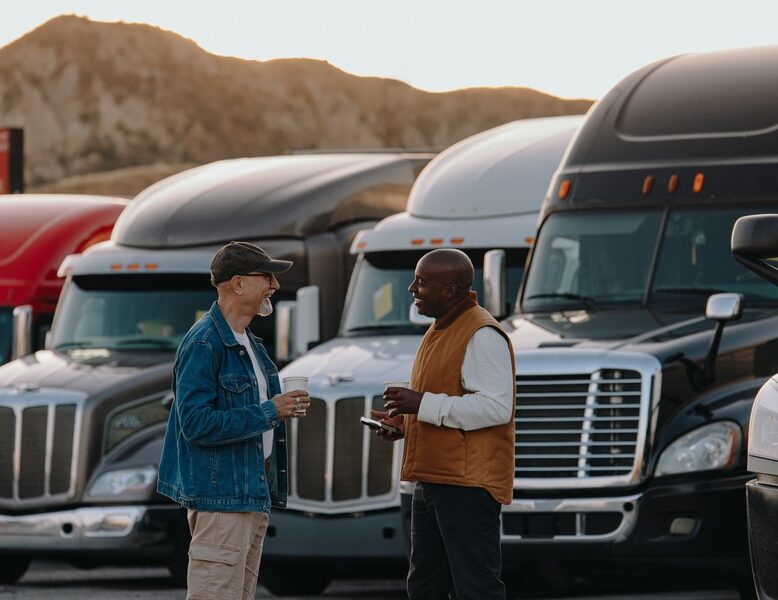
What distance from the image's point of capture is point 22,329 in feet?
52.5

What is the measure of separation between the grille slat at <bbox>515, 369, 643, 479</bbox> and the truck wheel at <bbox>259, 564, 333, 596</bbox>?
10.3 ft

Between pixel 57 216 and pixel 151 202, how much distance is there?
167 centimetres

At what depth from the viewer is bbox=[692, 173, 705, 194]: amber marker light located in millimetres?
12172

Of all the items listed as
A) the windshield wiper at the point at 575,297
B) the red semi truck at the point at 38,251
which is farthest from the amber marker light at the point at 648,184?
the red semi truck at the point at 38,251

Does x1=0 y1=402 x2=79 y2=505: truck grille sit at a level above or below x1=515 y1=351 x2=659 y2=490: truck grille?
below

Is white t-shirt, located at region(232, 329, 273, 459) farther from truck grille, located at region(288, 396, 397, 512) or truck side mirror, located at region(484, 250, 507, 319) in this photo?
truck grille, located at region(288, 396, 397, 512)

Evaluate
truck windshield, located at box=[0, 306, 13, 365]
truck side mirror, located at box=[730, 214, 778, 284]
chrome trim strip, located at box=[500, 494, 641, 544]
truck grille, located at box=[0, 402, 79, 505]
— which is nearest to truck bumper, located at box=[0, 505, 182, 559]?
truck grille, located at box=[0, 402, 79, 505]

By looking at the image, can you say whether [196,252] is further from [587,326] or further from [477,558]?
[477,558]

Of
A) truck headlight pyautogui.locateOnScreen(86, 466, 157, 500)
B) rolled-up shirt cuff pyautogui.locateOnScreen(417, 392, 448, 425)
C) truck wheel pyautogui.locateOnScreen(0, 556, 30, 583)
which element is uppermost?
rolled-up shirt cuff pyautogui.locateOnScreen(417, 392, 448, 425)

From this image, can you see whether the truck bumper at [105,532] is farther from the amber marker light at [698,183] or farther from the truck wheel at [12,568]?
the amber marker light at [698,183]

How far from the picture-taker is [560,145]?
Result: 50.3 feet

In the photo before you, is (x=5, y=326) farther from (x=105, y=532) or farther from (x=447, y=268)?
(x=447, y=268)

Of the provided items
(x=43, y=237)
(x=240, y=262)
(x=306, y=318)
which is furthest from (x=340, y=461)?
(x=240, y=262)

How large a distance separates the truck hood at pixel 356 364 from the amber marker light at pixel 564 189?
4.99 ft
